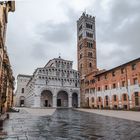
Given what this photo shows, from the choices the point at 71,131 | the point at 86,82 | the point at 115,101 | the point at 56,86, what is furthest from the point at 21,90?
the point at 71,131

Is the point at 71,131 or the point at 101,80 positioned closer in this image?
the point at 71,131

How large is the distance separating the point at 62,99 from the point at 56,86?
252 inches

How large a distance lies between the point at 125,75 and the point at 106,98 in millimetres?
9784

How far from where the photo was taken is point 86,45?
68312mm

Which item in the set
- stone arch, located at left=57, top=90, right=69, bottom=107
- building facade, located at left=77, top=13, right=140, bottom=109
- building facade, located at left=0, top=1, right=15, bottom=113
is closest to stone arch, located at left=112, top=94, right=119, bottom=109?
building facade, located at left=77, top=13, right=140, bottom=109

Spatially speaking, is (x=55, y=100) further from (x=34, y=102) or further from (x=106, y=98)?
(x=106, y=98)

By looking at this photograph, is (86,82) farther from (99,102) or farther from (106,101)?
(106,101)

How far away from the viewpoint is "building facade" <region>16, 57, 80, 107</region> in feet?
185

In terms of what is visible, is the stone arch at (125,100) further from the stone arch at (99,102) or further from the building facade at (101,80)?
the stone arch at (99,102)

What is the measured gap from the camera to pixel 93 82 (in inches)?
2069

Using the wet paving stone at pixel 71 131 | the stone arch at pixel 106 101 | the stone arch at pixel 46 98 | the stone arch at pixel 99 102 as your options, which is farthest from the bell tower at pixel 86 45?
the wet paving stone at pixel 71 131

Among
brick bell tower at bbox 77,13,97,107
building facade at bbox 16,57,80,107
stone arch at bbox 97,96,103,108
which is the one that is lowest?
stone arch at bbox 97,96,103,108

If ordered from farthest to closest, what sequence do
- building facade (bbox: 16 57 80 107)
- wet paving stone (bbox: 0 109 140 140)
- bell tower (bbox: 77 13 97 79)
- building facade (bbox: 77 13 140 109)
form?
bell tower (bbox: 77 13 97 79) < building facade (bbox: 16 57 80 107) < building facade (bbox: 77 13 140 109) < wet paving stone (bbox: 0 109 140 140)

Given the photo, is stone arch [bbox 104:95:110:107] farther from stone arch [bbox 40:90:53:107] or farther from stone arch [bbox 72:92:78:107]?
stone arch [bbox 40:90:53:107]
